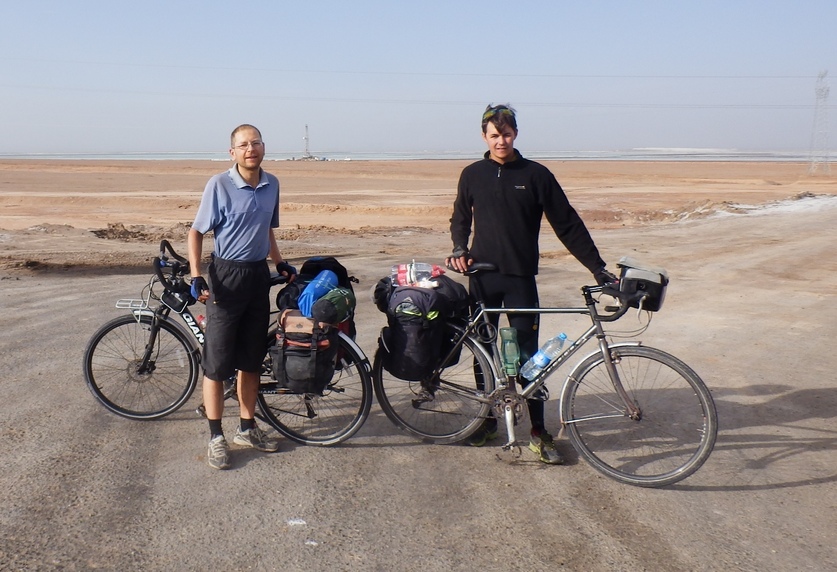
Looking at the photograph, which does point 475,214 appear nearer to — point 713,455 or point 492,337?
point 492,337

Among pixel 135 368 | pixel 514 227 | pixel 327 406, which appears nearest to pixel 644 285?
pixel 514 227

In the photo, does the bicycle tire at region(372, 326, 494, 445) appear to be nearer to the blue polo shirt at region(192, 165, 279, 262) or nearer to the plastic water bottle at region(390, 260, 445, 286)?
the plastic water bottle at region(390, 260, 445, 286)

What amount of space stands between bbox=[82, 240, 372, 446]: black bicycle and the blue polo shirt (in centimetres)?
36

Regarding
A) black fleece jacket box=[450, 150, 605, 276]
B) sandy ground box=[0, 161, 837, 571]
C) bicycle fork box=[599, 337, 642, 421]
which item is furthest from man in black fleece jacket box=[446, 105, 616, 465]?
sandy ground box=[0, 161, 837, 571]

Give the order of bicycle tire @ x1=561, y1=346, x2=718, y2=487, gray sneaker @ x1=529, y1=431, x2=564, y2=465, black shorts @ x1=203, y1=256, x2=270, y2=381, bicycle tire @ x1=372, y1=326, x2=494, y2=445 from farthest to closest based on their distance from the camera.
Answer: bicycle tire @ x1=372, y1=326, x2=494, y2=445 → gray sneaker @ x1=529, y1=431, x2=564, y2=465 → black shorts @ x1=203, y1=256, x2=270, y2=381 → bicycle tire @ x1=561, y1=346, x2=718, y2=487

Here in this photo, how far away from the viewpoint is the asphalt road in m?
3.53

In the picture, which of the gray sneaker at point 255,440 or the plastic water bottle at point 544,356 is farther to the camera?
the gray sneaker at point 255,440

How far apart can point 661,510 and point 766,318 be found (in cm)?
524

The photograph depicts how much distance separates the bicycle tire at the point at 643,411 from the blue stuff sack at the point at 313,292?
1.55 m

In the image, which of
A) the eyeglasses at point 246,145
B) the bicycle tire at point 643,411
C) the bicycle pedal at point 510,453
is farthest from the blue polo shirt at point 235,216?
the bicycle tire at point 643,411

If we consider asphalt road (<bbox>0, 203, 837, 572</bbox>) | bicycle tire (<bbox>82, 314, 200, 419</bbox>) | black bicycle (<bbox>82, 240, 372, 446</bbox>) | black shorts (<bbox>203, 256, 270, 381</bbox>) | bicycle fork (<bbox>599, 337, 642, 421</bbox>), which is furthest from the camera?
bicycle tire (<bbox>82, 314, 200, 419</bbox>)

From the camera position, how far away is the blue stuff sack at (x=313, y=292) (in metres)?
4.52

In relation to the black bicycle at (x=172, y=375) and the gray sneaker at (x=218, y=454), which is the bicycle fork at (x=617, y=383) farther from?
the gray sneaker at (x=218, y=454)

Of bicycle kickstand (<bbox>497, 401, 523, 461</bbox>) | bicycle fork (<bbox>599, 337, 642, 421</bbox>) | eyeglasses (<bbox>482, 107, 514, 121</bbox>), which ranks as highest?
eyeglasses (<bbox>482, 107, 514, 121</bbox>)
